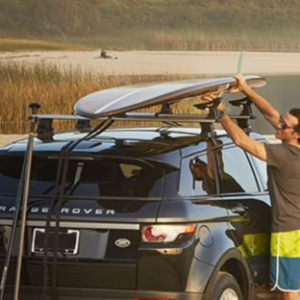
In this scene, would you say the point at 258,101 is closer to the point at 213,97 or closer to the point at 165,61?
the point at 213,97

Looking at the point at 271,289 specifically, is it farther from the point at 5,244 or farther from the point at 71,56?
the point at 71,56

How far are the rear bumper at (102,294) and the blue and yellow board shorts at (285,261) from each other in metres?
0.93

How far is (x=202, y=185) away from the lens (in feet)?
20.6

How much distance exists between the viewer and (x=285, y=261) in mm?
6625

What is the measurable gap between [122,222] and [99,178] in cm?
41

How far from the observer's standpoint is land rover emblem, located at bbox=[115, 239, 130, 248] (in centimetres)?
583

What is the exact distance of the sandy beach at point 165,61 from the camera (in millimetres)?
32188

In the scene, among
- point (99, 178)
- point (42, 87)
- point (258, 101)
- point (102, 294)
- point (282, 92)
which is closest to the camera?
point (102, 294)

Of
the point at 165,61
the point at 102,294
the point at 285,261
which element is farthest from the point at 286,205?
the point at 165,61

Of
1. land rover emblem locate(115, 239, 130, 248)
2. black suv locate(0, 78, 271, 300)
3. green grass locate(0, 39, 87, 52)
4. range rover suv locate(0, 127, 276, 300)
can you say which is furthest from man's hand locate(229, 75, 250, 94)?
green grass locate(0, 39, 87, 52)

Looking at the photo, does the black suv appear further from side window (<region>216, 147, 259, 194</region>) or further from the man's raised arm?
the man's raised arm

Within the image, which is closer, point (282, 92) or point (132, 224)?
point (132, 224)

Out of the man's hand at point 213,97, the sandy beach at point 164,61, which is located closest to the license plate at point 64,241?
the man's hand at point 213,97

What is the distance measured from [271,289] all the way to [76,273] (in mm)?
1517
